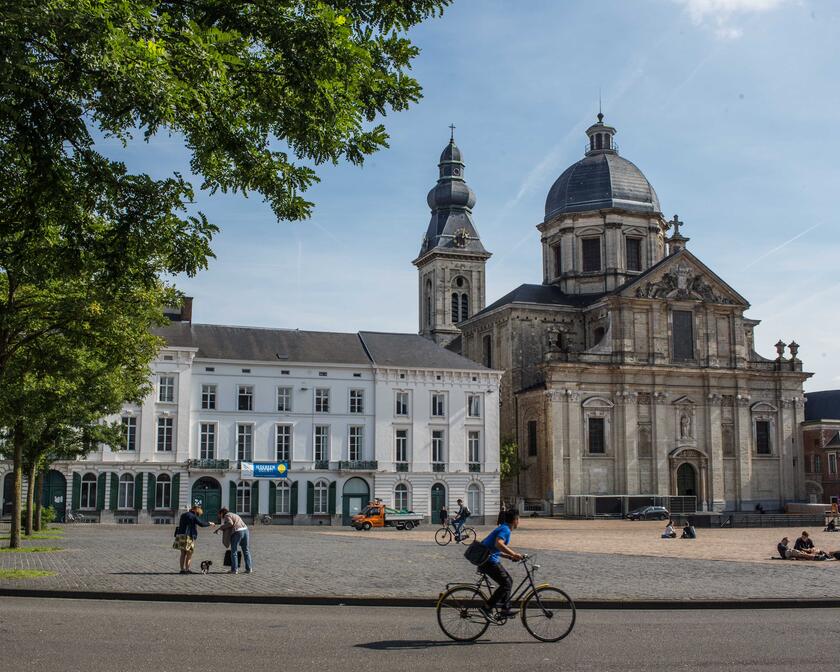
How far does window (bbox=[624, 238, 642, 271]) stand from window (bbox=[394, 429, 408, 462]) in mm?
32346

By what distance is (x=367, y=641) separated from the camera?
505 inches

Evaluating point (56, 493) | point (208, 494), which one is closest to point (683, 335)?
point (208, 494)

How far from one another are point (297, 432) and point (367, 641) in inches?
1945

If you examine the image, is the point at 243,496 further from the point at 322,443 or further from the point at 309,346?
the point at 309,346

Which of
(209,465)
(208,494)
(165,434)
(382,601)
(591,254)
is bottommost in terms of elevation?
(382,601)

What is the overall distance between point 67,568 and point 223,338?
132 feet

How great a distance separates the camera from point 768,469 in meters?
81.1

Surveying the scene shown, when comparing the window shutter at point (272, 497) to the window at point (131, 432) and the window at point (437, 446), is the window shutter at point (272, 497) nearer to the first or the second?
the window at point (131, 432)

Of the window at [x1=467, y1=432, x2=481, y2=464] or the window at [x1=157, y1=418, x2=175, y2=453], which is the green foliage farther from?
the window at [x1=157, y1=418, x2=175, y2=453]

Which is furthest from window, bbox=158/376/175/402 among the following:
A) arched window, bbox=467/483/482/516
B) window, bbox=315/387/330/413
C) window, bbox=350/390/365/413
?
arched window, bbox=467/483/482/516

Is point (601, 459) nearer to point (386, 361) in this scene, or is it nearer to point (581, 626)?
point (386, 361)

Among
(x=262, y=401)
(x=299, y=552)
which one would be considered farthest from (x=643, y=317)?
(x=299, y=552)

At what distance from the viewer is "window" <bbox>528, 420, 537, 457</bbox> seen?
257ft

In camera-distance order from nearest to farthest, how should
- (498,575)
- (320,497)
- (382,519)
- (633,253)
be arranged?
(498,575)
(382,519)
(320,497)
(633,253)
